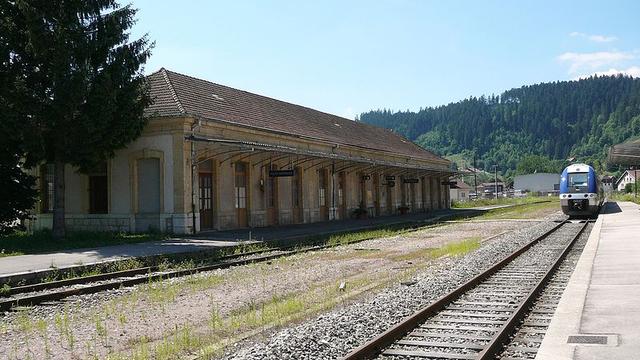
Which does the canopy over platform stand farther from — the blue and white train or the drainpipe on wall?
the drainpipe on wall

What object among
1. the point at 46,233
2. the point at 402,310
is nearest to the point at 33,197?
the point at 46,233

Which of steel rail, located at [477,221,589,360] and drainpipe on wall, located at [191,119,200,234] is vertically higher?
drainpipe on wall, located at [191,119,200,234]

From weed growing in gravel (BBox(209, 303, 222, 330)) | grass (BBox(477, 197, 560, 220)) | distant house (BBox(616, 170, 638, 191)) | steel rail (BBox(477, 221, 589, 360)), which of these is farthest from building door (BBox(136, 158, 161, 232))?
distant house (BBox(616, 170, 638, 191))

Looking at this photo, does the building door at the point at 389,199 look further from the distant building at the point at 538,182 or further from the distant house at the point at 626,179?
the distant building at the point at 538,182

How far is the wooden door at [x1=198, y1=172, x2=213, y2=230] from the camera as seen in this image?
2369 centimetres

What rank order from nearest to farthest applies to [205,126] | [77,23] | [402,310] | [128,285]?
[402,310] → [128,285] → [77,23] → [205,126]

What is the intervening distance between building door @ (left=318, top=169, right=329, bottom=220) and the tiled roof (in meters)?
2.02

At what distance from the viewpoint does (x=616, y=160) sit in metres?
28.8

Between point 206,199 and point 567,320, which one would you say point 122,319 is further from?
point 206,199

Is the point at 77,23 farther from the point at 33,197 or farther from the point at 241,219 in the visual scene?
the point at 241,219

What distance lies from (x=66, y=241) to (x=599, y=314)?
16867 mm

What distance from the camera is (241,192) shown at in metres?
26.2

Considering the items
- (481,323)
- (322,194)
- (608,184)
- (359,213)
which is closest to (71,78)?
(481,323)

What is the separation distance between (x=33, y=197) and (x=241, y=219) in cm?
825
